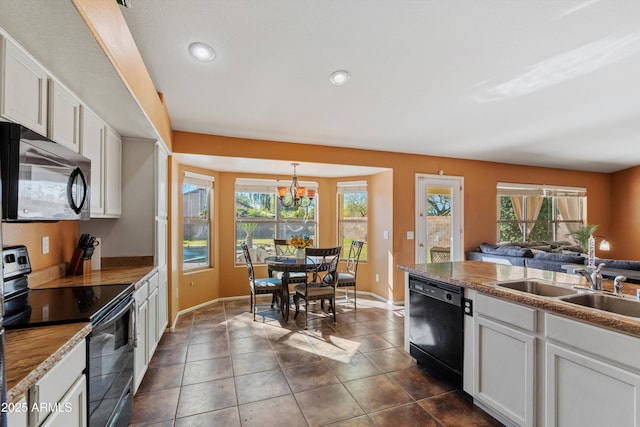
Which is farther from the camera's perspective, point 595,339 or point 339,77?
point 339,77

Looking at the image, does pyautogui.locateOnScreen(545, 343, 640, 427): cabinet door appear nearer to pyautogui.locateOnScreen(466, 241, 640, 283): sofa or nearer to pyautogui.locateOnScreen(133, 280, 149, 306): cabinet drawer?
pyautogui.locateOnScreen(466, 241, 640, 283): sofa

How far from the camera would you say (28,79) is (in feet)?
4.58

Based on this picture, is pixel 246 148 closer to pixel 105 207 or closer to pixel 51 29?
pixel 105 207

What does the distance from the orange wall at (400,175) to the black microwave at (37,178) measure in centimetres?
216

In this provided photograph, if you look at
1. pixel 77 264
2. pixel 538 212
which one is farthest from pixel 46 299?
pixel 538 212

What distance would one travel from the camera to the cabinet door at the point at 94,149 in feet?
6.38

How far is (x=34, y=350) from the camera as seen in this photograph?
100 centimetres

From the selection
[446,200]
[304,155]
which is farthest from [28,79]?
[446,200]

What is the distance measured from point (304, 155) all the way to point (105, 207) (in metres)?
2.49

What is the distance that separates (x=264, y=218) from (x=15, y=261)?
362 centimetres

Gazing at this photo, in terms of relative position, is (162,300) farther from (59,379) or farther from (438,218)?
(438,218)

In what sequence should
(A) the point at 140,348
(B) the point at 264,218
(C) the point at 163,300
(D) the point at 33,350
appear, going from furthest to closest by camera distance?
1. (B) the point at 264,218
2. (C) the point at 163,300
3. (A) the point at 140,348
4. (D) the point at 33,350

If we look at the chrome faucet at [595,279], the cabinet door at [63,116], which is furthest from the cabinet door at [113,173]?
Answer: the chrome faucet at [595,279]

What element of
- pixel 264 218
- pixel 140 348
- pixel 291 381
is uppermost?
pixel 264 218
